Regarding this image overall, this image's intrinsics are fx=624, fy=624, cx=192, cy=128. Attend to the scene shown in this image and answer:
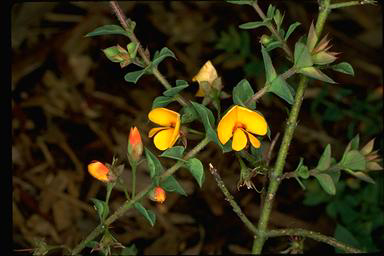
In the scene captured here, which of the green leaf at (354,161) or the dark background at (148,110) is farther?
the dark background at (148,110)

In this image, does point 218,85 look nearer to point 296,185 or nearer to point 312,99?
point 296,185

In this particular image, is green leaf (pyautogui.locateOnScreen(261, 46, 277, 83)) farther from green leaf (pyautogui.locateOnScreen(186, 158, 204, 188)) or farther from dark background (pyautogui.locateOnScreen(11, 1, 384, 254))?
dark background (pyautogui.locateOnScreen(11, 1, 384, 254))

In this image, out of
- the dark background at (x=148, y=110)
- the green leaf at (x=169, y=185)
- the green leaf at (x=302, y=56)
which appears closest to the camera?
the green leaf at (x=302, y=56)

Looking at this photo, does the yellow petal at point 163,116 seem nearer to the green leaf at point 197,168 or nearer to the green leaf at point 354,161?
the green leaf at point 197,168

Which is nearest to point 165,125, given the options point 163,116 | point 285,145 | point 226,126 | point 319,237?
point 163,116

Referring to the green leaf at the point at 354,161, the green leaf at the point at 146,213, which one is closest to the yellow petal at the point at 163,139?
the green leaf at the point at 146,213
